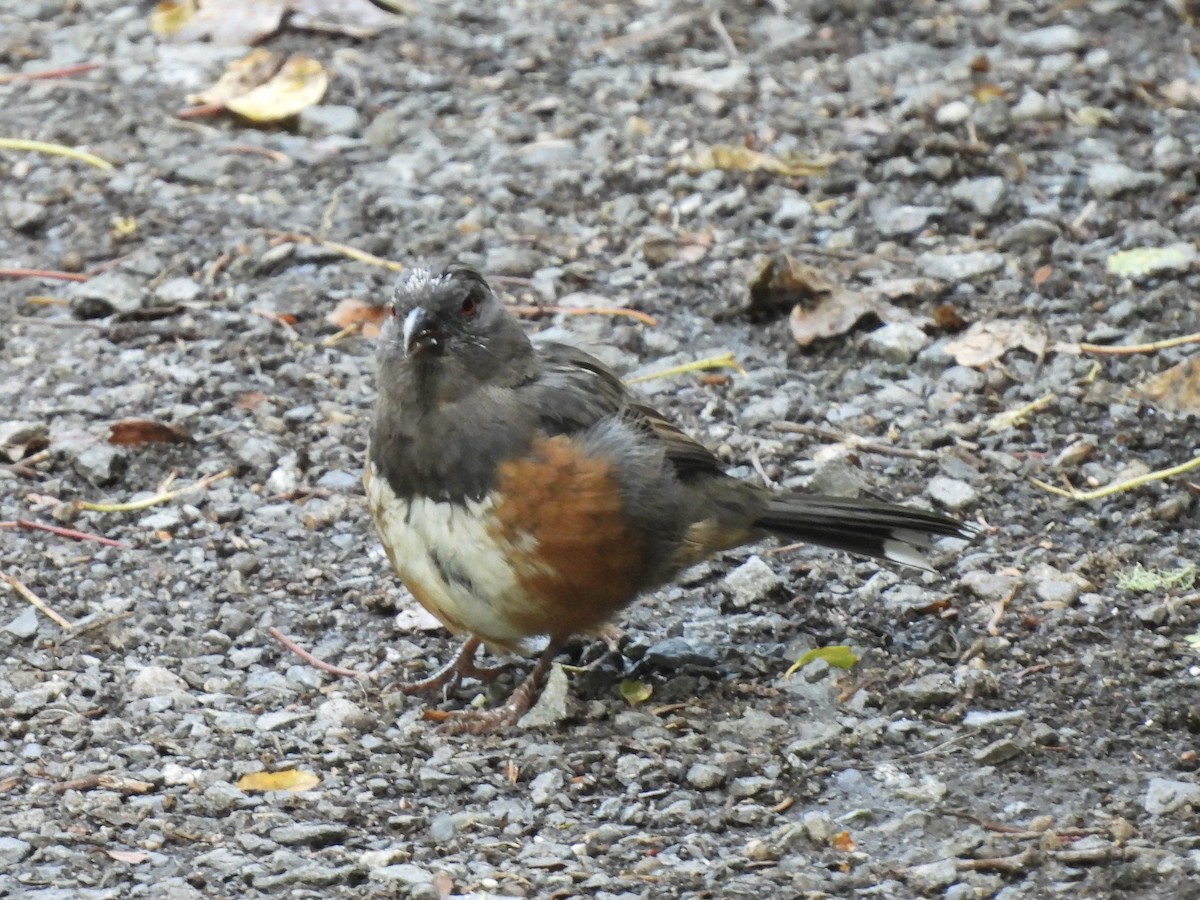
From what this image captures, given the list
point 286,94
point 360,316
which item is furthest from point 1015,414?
point 286,94

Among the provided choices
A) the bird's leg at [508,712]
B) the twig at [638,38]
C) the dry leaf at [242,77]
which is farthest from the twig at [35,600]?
the twig at [638,38]

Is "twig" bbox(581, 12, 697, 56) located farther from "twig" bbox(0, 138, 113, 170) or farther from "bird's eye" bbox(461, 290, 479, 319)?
"bird's eye" bbox(461, 290, 479, 319)

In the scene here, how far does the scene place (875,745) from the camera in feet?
12.5

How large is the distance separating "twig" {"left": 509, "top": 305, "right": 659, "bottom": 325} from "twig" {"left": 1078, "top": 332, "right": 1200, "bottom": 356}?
4.49 ft

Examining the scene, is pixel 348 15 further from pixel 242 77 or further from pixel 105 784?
pixel 105 784

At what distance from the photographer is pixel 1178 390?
16.5 ft

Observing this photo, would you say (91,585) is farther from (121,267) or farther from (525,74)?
(525,74)

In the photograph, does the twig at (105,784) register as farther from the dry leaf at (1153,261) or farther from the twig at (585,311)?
the dry leaf at (1153,261)

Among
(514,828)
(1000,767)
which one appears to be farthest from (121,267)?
(1000,767)

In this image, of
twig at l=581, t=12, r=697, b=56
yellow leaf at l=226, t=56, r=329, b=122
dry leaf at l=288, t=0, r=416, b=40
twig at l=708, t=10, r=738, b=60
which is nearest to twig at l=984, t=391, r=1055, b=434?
twig at l=708, t=10, r=738, b=60

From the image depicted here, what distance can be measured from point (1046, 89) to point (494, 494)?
3833 mm

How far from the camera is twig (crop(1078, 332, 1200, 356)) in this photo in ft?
17.4

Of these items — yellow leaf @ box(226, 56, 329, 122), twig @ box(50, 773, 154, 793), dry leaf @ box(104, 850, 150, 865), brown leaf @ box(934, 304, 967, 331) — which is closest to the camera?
dry leaf @ box(104, 850, 150, 865)

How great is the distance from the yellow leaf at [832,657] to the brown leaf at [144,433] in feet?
6.50
